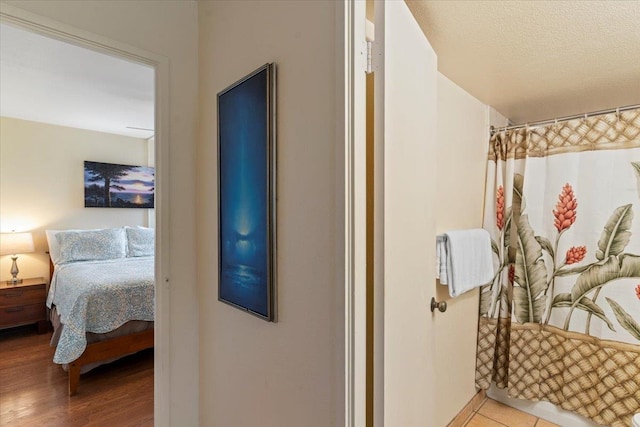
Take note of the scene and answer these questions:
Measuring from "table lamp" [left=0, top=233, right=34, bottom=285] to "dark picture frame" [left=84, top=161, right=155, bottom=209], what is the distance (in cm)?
76

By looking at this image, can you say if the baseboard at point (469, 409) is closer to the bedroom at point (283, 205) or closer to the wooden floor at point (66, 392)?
the bedroom at point (283, 205)

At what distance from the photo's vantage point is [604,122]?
183 cm

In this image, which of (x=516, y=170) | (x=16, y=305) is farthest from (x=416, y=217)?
(x=16, y=305)

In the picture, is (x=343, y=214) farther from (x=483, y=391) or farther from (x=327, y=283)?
(x=483, y=391)

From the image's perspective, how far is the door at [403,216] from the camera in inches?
35.3

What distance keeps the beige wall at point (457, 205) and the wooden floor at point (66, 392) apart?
1.86 meters

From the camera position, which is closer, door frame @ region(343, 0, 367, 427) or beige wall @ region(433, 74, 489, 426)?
door frame @ region(343, 0, 367, 427)

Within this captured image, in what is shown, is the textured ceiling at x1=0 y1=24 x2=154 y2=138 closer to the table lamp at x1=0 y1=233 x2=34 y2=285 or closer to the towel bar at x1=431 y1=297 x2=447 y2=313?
the table lamp at x1=0 y1=233 x2=34 y2=285

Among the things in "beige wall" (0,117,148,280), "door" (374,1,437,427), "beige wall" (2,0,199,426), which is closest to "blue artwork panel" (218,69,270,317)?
"beige wall" (2,0,199,426)

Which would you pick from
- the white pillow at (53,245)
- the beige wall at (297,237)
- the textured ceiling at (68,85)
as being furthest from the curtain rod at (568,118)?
the white pillow at (53,245)

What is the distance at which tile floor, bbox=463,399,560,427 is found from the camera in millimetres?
1978

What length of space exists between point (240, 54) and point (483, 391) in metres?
2.63

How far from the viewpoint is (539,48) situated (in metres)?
1.41

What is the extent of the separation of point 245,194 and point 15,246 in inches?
145
